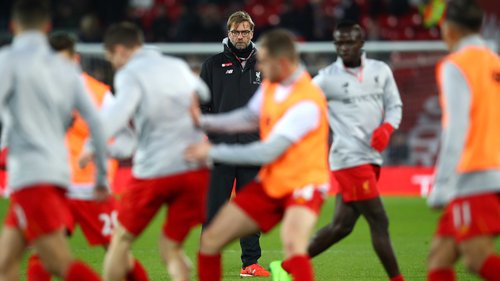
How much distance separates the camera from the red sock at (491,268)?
6.15 meters

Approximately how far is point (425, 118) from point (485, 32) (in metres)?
2.58

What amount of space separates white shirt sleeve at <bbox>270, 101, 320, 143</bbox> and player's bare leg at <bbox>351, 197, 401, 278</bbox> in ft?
7.00

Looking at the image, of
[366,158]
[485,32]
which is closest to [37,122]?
[366,158]

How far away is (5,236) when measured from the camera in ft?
21.0

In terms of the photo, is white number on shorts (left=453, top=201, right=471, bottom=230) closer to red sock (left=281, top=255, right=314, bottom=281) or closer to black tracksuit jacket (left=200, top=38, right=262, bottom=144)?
red sock (left=281, top=255, right=314, bottom=281)

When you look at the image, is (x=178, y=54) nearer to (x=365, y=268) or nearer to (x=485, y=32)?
(x=485, y=32)

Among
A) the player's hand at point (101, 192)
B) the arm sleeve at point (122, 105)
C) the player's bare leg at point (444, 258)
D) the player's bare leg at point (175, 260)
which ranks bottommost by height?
the player's bare leg at point (175, 260)

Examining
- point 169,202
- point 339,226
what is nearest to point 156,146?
point 169,202

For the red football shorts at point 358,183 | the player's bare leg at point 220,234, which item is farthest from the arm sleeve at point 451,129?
the red football shorts at point 358,183

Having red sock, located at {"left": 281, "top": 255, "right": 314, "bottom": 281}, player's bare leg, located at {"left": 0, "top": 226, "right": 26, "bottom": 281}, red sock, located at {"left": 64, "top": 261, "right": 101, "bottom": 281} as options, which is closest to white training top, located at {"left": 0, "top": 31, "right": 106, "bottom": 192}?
player's bare leg, located at {"left": 0, "top": 226, "right": 26, "bottom": 281}

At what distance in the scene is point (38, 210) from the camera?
20.3 feet

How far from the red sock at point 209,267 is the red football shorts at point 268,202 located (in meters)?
0.38

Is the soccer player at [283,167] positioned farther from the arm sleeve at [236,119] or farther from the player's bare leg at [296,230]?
the arm sleeve at [236,119]

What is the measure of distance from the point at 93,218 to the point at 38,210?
6.25 feet
